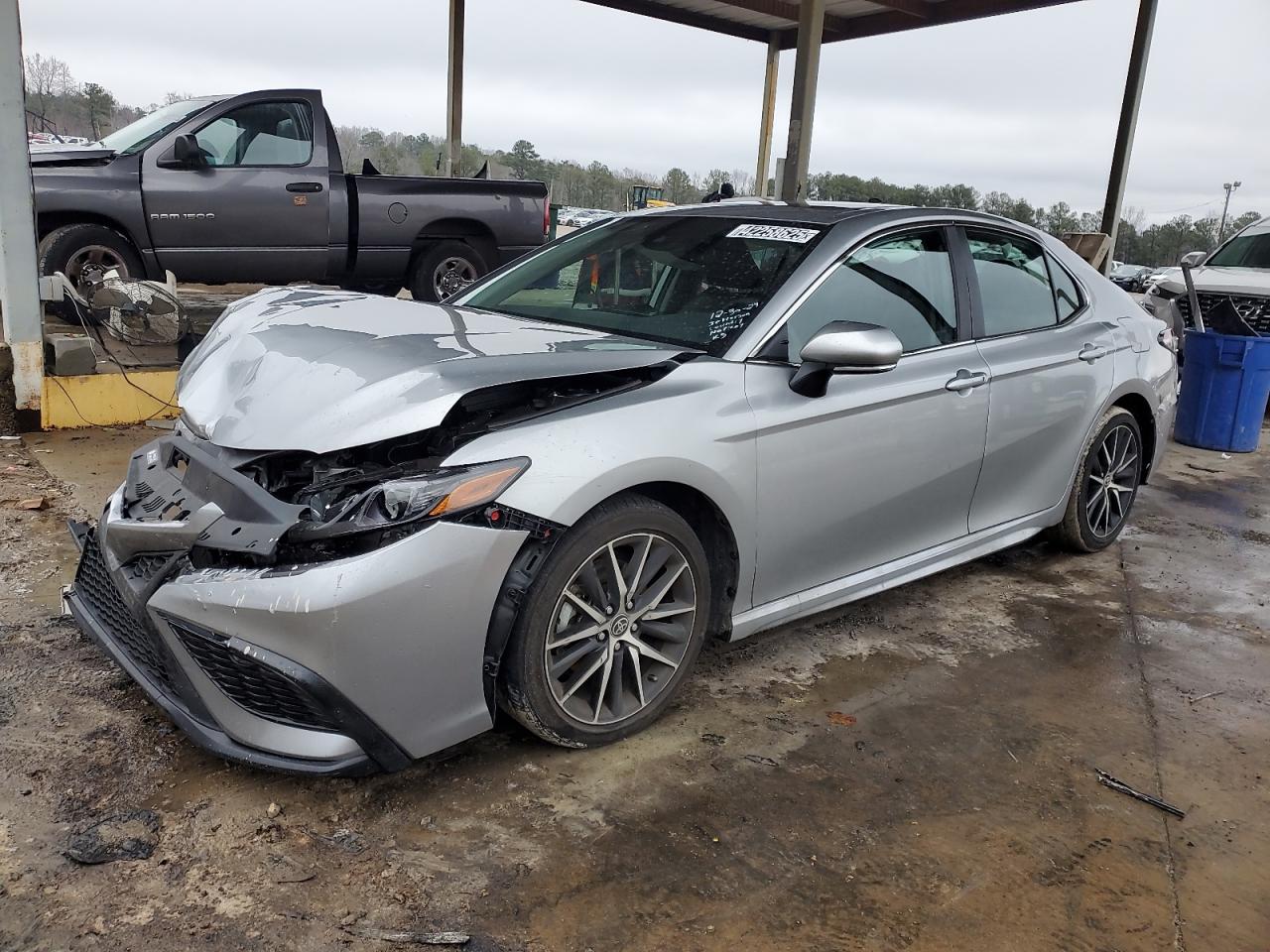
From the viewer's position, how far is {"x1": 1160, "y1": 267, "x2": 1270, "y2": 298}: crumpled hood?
29.0 ft

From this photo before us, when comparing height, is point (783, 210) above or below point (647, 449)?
above

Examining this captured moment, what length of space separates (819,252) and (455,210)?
6295mm

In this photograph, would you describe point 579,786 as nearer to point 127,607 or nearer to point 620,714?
point 620,714

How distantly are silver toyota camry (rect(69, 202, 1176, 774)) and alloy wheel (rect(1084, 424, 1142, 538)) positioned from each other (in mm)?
652

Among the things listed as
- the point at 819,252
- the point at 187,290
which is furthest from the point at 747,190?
the point at 819,252

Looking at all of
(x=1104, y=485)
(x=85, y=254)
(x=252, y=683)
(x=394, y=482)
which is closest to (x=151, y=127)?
(x=85, y=254)

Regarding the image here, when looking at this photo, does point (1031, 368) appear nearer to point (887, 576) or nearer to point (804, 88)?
point (887, 576)

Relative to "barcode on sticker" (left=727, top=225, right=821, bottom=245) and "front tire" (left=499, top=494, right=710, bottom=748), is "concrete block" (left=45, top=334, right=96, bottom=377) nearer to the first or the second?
"barcode on sticker" (left=727, top=225, right=821, bottom=245)

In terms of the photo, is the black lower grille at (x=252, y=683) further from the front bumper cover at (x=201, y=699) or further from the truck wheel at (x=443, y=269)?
the truck wheel at (x=443, y=269)

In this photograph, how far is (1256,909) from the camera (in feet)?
7.86

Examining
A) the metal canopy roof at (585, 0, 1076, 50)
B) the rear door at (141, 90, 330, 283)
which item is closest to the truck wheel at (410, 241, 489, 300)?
the rear door at (141, 90, 330, 283)

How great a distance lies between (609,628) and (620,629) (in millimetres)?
41

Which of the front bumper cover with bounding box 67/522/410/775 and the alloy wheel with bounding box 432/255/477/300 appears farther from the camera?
the alloy wheel with bounding box 432/255/477/300

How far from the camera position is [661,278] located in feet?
11.6
